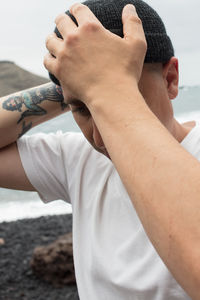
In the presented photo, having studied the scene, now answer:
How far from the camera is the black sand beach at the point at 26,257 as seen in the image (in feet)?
9.87

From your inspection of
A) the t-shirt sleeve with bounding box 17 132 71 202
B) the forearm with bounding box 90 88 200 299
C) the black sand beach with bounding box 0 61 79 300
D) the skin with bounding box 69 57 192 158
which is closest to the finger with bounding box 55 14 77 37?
the forearm with bounding box 90 88 200 299

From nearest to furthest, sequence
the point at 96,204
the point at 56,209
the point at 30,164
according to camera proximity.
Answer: the point at 96,204 < the point at 30,164 < the point at 56,209

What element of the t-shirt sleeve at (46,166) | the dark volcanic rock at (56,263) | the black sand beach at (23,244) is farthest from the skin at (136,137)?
the dark volcanic rock at (56,263)

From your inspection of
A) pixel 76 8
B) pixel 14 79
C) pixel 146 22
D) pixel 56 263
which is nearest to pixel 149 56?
pixel 146 22

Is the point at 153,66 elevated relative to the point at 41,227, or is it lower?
elevated

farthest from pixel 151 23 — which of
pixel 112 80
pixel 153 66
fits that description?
pixel 112 80

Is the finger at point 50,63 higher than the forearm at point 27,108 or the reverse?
higher

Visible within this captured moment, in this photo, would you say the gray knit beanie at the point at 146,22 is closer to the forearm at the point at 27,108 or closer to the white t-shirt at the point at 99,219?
the white t-shirt at the point at 99,219

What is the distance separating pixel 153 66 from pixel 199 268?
589 mm

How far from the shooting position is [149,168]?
543mm

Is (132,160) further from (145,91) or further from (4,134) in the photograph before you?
(4,134)

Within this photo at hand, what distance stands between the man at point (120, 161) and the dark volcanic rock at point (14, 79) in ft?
4.18

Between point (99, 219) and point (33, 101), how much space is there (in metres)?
0.46

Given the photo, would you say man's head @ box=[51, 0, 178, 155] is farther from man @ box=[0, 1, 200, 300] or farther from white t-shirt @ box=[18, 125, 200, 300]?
white t-shirt @ box=[18, 125, 200, 300]
